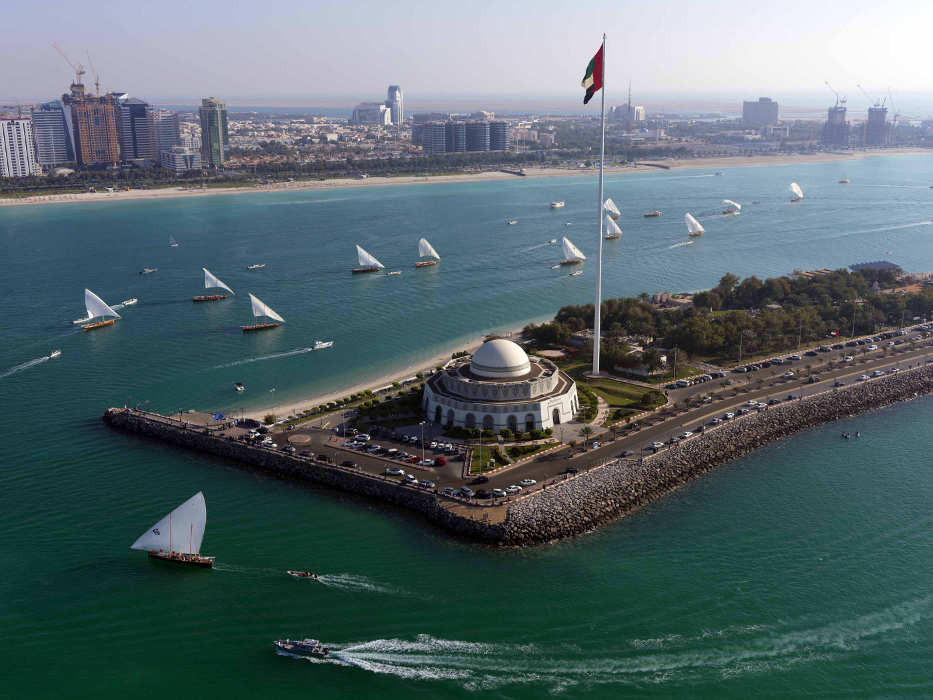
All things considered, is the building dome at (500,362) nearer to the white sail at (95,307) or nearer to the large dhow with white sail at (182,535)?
the large dhow with white sail at (182,535)

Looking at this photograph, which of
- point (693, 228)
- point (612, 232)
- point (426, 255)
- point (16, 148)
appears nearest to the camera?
point (426, 255)

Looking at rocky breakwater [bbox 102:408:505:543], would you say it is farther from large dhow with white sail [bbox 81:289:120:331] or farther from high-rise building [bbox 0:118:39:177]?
high-rise building [bbox 0:118:39:177]

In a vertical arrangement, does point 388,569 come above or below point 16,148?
below

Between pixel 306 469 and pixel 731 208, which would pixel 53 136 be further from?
pixel 306 469

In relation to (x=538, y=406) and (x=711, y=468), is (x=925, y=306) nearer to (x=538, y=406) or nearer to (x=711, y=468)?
(x=711, y=468)

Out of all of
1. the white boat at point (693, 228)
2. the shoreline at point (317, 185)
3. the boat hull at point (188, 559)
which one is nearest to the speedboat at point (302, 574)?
the boat hull at point (188, 559)

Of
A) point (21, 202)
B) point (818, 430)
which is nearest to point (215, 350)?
point (818, 430)

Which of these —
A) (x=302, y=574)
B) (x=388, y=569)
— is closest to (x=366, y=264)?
(x=388, y=569)

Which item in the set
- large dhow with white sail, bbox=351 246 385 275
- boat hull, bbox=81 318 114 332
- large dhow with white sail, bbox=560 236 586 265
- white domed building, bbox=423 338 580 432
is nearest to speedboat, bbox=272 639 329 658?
white domed building, bbox=423 338 580 432
